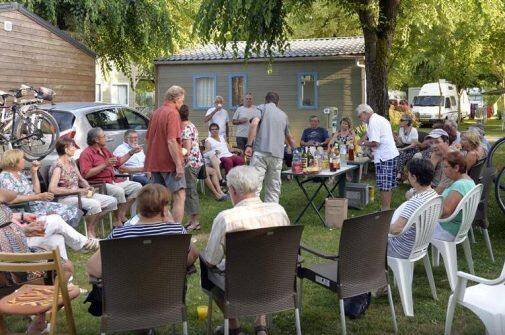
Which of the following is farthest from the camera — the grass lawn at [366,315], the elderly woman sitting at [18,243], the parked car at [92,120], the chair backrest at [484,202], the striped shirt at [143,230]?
the parked car at [92,120]

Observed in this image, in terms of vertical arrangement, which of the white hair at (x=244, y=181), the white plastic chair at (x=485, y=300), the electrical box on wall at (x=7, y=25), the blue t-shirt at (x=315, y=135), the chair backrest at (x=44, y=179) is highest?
the electrical box on wall at (x=7, y=25)

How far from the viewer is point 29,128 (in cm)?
924

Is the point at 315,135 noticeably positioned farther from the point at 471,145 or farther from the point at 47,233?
the point at 47,233

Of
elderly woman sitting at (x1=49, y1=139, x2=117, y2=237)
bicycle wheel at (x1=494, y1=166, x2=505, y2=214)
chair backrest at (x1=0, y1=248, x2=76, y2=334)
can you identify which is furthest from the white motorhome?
chair backrest at (x1=0, y1=248, x2=76, y2=334)

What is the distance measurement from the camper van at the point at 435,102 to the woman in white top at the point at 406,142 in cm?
2184

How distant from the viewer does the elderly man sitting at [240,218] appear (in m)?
Result: 3.71

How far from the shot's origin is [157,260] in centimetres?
328

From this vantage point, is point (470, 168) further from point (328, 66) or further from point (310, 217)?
point (328, 66)

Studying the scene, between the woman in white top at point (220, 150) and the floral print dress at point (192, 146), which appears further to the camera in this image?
the woman in white top at point (220, 150)

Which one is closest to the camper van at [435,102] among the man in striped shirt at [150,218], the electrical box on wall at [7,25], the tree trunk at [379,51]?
the tree trunk at [379,51]

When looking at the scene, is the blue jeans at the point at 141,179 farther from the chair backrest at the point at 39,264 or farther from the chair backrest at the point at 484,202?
the chair backrest at the point at 39,264

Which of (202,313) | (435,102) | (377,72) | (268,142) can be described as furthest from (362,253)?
(435,102)

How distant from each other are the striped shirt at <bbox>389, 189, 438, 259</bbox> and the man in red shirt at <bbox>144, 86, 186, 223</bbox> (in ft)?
8.80

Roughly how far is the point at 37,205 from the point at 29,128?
340cm
